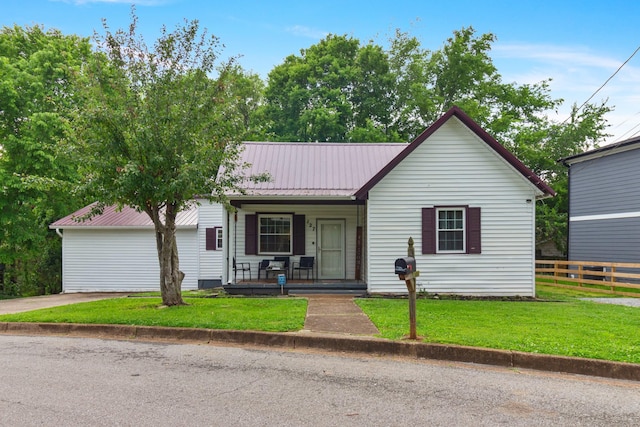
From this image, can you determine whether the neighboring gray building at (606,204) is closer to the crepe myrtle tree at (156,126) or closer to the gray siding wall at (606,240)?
the gray siding wall at (606,240)

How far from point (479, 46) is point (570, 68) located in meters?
19.4

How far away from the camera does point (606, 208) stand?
1970 cm

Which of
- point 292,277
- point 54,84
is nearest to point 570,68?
point 292,277

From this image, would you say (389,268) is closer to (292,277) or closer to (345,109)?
(292,277)

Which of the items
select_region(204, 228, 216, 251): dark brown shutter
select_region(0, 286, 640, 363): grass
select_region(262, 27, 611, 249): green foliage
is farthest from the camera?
select_region(262, 27, 611, 249): green foliage

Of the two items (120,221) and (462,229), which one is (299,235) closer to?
(462,229)

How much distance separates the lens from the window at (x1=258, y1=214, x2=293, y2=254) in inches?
618

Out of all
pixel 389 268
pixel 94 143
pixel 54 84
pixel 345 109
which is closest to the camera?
pixel 94 143

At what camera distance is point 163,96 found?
10.1 metres

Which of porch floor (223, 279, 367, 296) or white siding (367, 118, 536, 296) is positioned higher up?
white siding (367, 118, 536, 296)

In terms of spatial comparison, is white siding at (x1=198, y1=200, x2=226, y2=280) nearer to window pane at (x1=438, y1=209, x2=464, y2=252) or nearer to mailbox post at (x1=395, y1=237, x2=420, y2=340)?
window pane at (x1=438, y1=209, x2=464, y2=252)

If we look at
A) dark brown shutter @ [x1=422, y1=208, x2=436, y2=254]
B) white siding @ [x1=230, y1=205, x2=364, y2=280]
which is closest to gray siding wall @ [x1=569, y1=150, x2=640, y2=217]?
dark brown shutter @ [x1=422, y1=208, x2=436, y2=254]

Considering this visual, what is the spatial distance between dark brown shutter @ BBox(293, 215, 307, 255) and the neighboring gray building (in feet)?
42.7

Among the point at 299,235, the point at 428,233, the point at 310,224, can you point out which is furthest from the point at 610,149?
the point at 299,235
